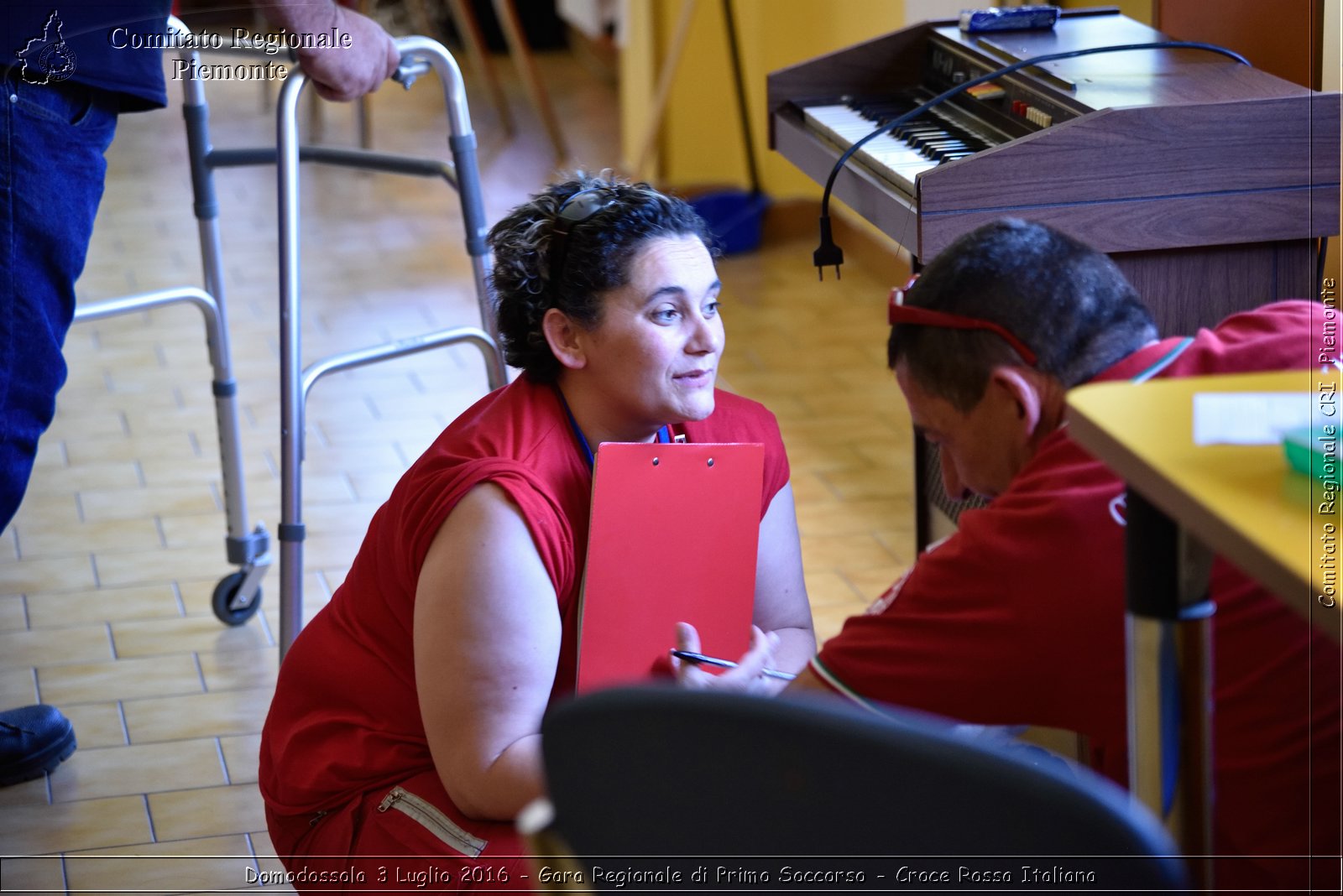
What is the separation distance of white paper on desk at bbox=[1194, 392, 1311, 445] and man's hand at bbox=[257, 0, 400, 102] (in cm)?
127

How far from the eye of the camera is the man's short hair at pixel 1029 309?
1.12m

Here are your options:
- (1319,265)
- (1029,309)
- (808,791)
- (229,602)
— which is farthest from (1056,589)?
(229,602)

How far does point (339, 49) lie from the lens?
1903 mm

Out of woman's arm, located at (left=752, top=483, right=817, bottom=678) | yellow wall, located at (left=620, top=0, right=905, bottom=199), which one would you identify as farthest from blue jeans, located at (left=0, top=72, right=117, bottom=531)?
yellow wall, located at (left=620, top=0, right=905, bottom=199)

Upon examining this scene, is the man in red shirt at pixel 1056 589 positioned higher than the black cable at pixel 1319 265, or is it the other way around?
the man in red shirt at pixel 1056 589

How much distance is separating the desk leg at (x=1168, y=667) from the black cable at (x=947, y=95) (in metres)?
1.10

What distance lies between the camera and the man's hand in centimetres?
187

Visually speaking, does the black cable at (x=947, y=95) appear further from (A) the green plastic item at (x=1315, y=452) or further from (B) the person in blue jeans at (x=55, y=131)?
(A) the green plastic item at (x=1315, y=452)

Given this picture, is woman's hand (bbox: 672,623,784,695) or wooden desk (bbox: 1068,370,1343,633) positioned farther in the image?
woman's hand (bbox: 672,623,784,695)

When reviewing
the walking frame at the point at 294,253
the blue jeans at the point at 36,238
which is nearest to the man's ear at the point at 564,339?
the walking frame at the point at 294,253

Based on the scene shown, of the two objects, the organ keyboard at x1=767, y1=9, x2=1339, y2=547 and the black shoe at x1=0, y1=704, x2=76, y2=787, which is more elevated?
the organ keyboard at x1=767, y1=9, x2=1339, y2=547

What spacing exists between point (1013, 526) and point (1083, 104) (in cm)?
104

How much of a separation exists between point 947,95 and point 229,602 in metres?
1.49

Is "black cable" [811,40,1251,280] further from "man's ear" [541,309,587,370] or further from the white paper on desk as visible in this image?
the white paper on desk
